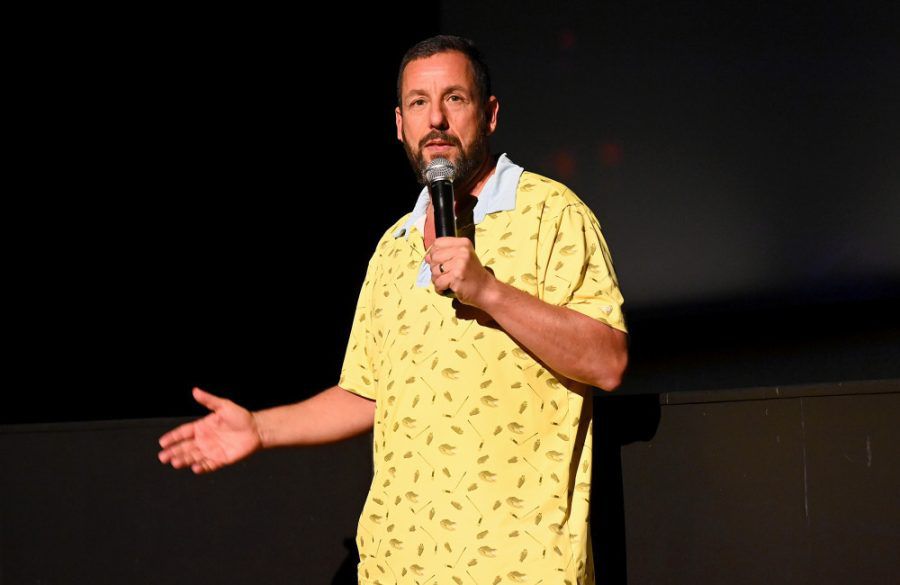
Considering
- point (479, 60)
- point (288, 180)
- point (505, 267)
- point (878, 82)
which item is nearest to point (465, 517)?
point (505, 267)

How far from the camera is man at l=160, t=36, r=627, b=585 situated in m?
1.30

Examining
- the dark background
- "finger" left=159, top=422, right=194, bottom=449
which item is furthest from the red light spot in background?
"finger" left=159, top=422, right=194, bottom=449

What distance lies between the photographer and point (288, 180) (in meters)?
3.30

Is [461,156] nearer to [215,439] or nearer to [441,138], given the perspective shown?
[441,138]

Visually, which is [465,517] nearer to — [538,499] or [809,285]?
[538,499]

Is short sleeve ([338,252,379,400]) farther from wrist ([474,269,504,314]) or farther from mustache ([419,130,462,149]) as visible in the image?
wrist ([474,269,504,314])

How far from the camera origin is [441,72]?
4.84 ft

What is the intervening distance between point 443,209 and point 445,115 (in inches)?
9.6

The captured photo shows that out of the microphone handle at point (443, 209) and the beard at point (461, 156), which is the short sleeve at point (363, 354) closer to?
the beard at point (461, 156)

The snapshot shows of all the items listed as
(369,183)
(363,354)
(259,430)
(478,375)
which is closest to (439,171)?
(478,375)

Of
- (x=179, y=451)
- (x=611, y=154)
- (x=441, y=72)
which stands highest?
(x=611, y=154)

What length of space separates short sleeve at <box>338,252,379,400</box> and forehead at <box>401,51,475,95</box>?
0.30 m

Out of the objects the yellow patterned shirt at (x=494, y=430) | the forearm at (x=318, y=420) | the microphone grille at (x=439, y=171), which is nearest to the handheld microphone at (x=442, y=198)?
the microphone grille at (x=439, y=171)

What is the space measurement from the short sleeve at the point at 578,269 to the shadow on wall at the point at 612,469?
24 cm
